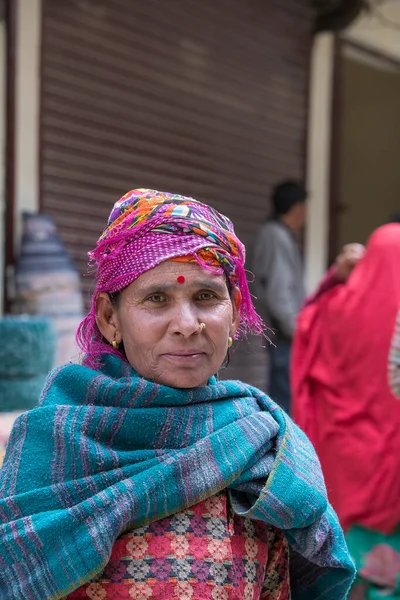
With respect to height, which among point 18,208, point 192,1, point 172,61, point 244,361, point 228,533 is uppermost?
point 192,1

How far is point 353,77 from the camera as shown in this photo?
32.0 ft

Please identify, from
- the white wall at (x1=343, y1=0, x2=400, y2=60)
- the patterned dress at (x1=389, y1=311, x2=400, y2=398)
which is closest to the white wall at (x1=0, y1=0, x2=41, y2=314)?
the patterned dress at (x1=389, y1=311, x2=400, y2=398)

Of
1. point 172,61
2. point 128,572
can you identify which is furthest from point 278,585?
point 172,61

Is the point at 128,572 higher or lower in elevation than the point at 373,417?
higher

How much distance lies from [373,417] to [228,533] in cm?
231

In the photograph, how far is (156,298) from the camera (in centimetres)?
158

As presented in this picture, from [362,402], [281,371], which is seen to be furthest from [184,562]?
[281,371]

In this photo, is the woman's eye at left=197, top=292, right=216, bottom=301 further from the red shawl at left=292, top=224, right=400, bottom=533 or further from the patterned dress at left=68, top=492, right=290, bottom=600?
the red shawl at left=292, top=224, right=400, bottom=533

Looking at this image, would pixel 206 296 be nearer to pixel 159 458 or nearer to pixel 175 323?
pixel 175 323

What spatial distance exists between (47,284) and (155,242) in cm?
350

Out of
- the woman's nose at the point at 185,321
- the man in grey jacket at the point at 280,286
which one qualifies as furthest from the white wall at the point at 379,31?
the woman's nose at the point at 185,321

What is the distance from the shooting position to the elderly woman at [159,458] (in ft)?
4.76

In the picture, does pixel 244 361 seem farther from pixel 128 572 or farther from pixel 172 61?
pixel 128 572

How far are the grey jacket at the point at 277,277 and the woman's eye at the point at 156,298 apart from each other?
14.5 feet
